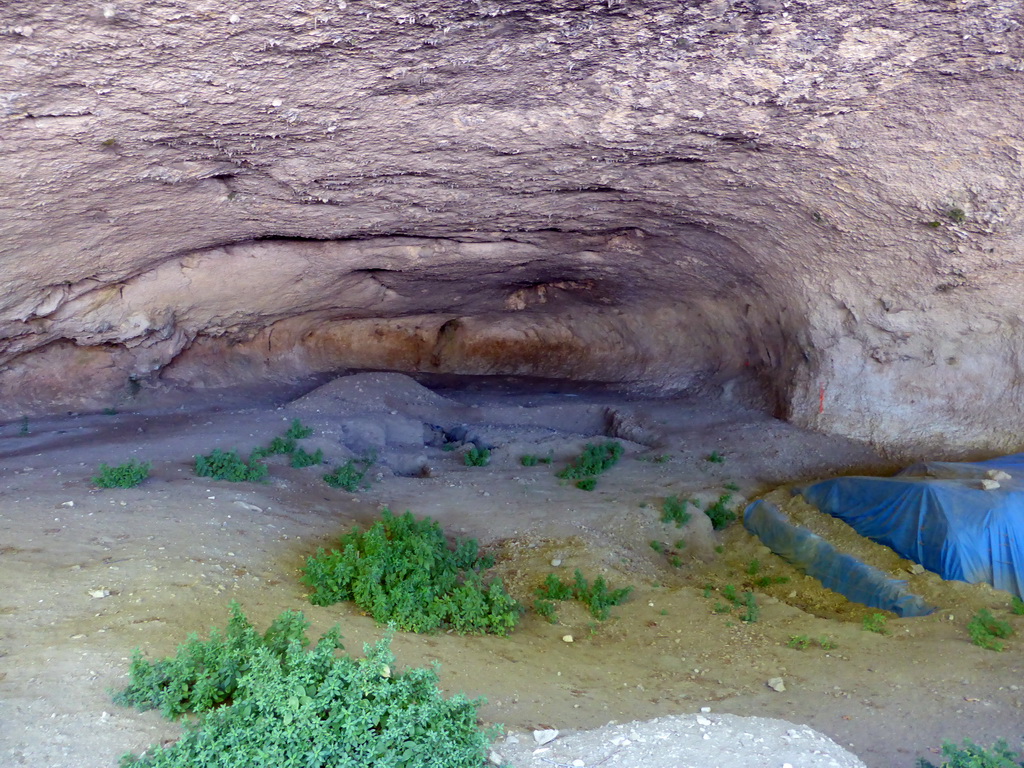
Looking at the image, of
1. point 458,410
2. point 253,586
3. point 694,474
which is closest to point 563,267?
point 458,410

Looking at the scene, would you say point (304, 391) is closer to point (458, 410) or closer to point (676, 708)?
point (458, 410)

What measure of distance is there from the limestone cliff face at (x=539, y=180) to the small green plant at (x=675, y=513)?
2.97 meters

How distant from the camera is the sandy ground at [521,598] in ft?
10.4

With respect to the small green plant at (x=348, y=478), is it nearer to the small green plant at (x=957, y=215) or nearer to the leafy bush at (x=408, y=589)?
the leafy bush at (x=408, y=589)

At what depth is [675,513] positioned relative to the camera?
22.1ft

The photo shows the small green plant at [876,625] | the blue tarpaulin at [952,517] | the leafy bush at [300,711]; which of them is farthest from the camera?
the blue tarpaulin at [952,517]

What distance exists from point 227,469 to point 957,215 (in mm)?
6725

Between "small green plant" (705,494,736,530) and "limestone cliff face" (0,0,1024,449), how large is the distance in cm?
243

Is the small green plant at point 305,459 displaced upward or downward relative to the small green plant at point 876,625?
downward

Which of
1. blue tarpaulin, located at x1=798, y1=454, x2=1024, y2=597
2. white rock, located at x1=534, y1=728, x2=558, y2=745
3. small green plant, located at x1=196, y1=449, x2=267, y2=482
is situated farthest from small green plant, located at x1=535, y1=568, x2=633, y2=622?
small green plant, located at x1=196, y1=449, x2=267, y2=482

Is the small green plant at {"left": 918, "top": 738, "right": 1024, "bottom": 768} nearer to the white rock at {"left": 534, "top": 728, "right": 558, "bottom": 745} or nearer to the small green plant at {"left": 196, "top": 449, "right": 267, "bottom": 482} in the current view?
the white rock at {"left": 534, "top": 728, "right": 558, "bottom": 745}

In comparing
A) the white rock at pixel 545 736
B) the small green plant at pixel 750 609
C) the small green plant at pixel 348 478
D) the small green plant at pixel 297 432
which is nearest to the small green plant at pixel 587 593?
the small green plant at pixel 750 609

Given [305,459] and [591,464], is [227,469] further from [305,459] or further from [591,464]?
[591,464]

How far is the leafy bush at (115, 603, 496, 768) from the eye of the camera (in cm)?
229
